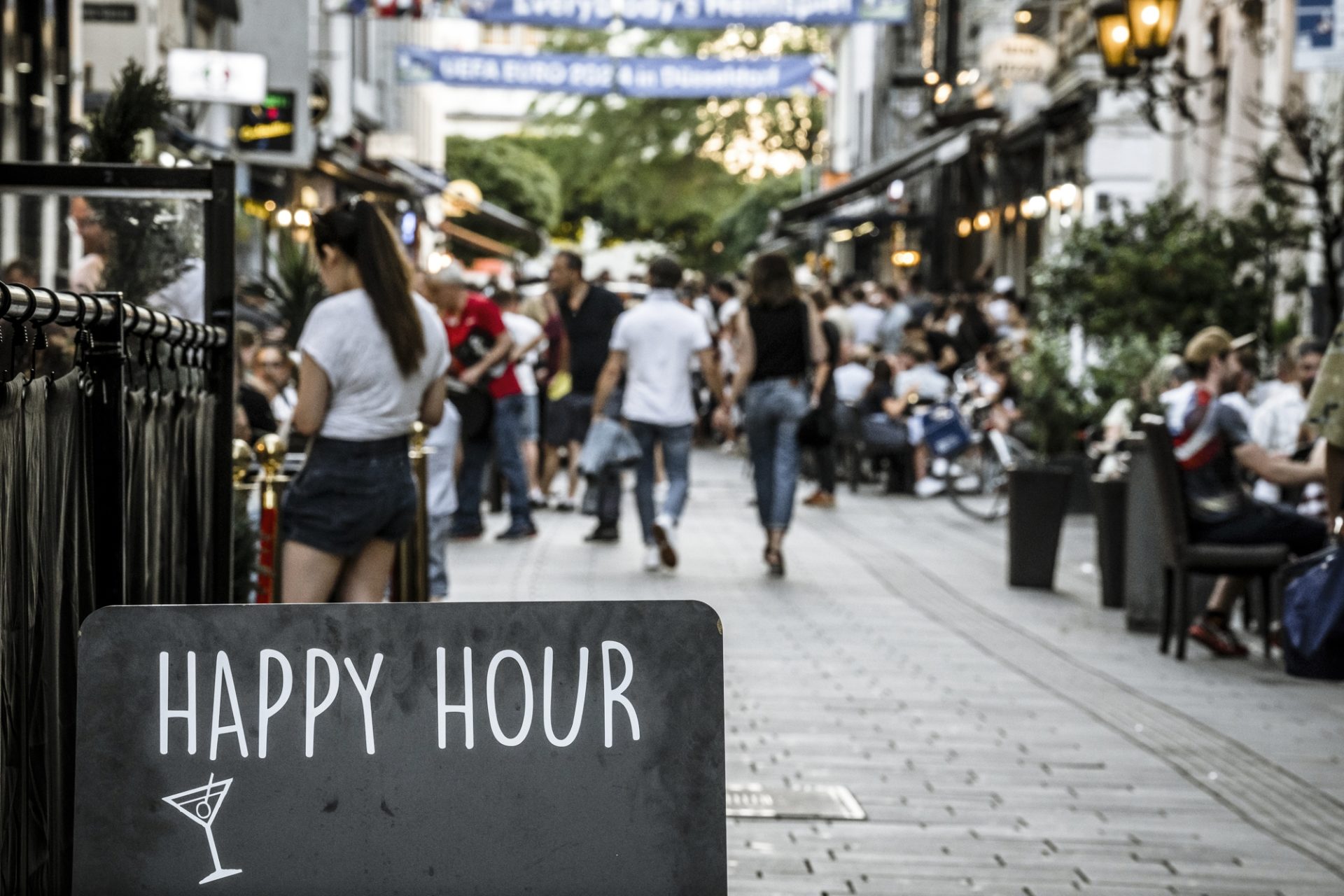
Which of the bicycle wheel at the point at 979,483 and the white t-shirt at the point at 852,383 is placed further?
the white t-shirt at the point at 852,383

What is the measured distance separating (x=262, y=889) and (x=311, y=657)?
0.32 meters

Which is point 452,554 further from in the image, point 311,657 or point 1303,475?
point 311,657

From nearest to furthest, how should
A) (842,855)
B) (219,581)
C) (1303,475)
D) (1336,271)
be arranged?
(219,581) < (842,855) < (1303,475) < (1336,271)

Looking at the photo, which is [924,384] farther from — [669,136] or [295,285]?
[669,136]

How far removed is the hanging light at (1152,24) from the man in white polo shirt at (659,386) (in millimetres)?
3687

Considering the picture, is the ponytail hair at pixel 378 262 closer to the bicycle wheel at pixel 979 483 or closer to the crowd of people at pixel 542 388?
the crowd of people at pixel 542 388

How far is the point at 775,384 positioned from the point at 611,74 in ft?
54.9

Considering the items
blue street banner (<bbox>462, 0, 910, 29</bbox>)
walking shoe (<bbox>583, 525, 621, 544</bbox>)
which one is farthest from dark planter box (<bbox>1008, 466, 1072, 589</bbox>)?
blue street banner (<bbox>462, 0, 910, 29</bbox>)

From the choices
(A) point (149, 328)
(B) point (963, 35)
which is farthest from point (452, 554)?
(B) point (963, 35)

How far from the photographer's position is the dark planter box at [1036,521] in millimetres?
12070

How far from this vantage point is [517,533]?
45.7ft

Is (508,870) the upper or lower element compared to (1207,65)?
lower

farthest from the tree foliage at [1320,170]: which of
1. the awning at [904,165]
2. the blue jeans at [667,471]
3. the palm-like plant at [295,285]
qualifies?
the awning at [904,165]

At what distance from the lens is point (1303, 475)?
9.21m
